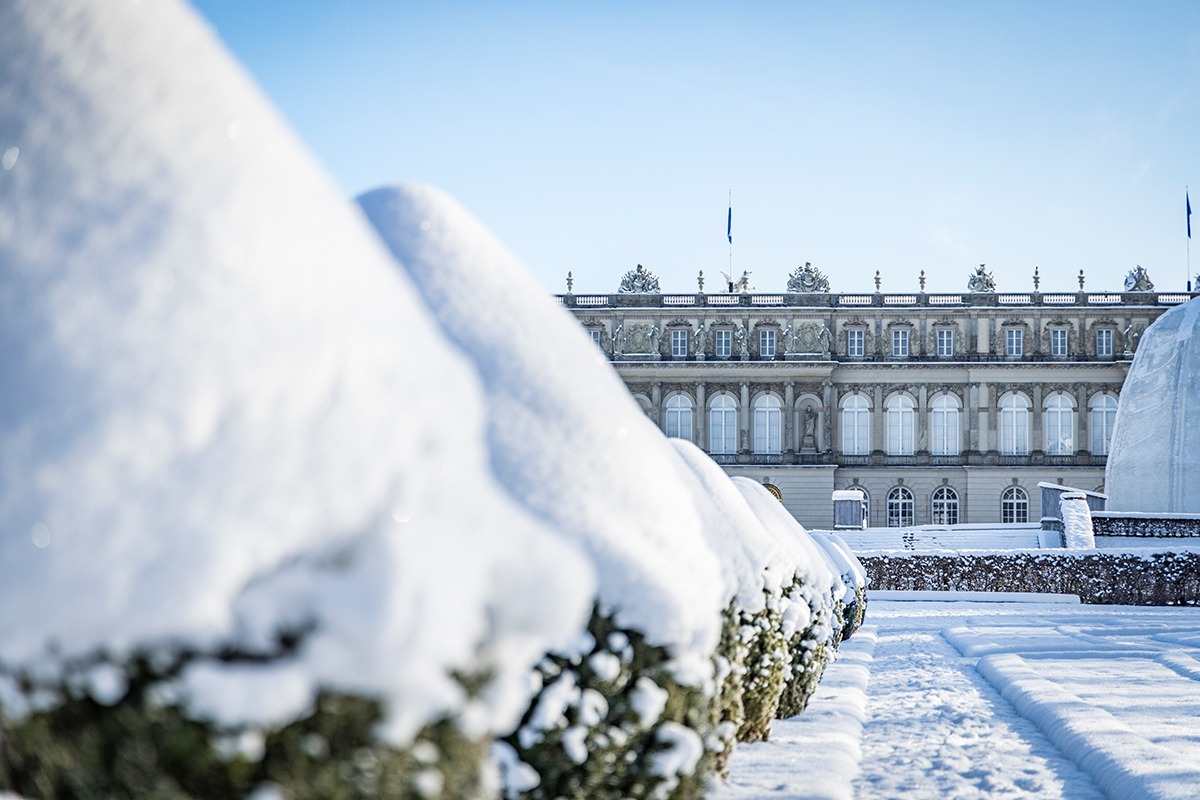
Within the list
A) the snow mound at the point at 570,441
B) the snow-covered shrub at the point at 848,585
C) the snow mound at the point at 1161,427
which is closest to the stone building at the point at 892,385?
the snow mound at the point at 1161,427

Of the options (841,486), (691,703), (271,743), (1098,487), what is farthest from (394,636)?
(1098,487)

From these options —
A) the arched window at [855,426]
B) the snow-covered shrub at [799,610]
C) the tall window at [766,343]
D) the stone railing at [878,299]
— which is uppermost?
the stone railing at [878,299]

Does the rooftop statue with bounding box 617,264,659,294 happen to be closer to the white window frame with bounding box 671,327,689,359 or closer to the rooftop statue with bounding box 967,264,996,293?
the white window frame with bounding box 671,327,689,359

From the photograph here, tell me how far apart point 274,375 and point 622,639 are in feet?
4.57

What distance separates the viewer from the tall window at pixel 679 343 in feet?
167

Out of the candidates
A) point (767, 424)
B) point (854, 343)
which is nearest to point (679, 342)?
point (767, 424)

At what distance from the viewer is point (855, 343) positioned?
50250 mm

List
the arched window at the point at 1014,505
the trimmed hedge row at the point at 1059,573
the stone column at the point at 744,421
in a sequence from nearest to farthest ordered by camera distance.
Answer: the trimmed hedge row at the point at 1059,573 → the arched window at the point at 1014,505 → the stone column at the point at 744,421

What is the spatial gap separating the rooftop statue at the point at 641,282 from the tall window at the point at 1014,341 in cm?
1649

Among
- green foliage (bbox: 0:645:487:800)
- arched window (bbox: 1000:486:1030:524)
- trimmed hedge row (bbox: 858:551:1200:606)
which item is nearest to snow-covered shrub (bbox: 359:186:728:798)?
green foliage (bbox: 0:645:487:800)

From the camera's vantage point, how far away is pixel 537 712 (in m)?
2.68

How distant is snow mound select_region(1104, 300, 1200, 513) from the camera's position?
21781 mm

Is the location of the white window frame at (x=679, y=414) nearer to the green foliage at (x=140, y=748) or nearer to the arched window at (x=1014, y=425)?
the arched window at (x=1014, y=425)

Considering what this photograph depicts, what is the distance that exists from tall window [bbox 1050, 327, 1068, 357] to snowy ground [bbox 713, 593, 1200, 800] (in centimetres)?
4075
